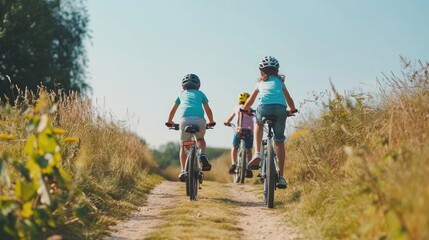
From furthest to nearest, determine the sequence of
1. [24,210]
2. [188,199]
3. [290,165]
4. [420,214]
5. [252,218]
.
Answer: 1. [290,165]
2. [188,199]
3. [252,218]
4. [24,210]
5. [420,214]

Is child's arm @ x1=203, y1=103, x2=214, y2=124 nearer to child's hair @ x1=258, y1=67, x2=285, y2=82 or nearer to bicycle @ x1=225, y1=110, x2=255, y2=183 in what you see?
child's hair @ x1=258, y1=67, x2=285, y2=82

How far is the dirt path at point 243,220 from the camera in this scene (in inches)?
242

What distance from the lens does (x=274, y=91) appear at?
26.2 ft

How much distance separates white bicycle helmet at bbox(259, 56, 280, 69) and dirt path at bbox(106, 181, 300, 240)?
6.56ft

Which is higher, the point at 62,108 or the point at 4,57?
the point at 4,57

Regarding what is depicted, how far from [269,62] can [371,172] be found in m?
3.40

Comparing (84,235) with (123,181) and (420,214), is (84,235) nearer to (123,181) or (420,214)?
(420,214)

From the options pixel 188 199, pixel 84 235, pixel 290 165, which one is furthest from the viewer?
pixel 290 165

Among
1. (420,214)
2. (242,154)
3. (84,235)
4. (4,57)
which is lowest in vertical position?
(84,235)

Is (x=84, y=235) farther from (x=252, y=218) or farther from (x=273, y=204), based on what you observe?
(x=273, y=204)

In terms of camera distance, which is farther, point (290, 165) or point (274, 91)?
point (290, 165)

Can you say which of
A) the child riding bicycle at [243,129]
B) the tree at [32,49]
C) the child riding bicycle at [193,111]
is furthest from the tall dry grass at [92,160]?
the tree at [32,49]

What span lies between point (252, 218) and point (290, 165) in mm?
4397

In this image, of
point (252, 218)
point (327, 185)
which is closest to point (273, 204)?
point (252, 218)
